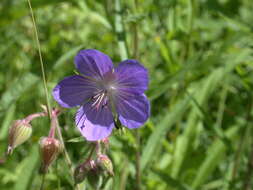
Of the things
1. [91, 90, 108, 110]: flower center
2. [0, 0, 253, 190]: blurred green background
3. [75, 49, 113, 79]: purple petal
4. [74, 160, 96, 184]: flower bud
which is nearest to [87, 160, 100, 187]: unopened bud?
[74, 160, 96, 184]: flower bud

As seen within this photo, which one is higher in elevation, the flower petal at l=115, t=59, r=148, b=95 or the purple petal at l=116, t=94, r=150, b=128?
the flower petal at l=115, t=59, r=148, b=95

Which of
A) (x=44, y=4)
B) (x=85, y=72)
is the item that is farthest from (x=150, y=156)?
(x=44, y=4)

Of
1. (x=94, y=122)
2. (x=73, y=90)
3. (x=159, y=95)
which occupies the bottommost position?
(x=159, y=95)

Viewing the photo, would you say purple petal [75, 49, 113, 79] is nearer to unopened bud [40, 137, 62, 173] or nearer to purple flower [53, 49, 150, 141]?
purple flower [53, 49, 150, 141]

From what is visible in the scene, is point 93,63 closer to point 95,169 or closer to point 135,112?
point 135,112

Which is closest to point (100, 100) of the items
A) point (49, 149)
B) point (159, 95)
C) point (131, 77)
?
point (131, 77)

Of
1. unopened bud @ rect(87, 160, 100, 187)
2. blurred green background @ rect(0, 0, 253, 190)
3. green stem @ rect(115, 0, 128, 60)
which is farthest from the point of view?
blurred green background @ rect(0, 0, 253, 190)
